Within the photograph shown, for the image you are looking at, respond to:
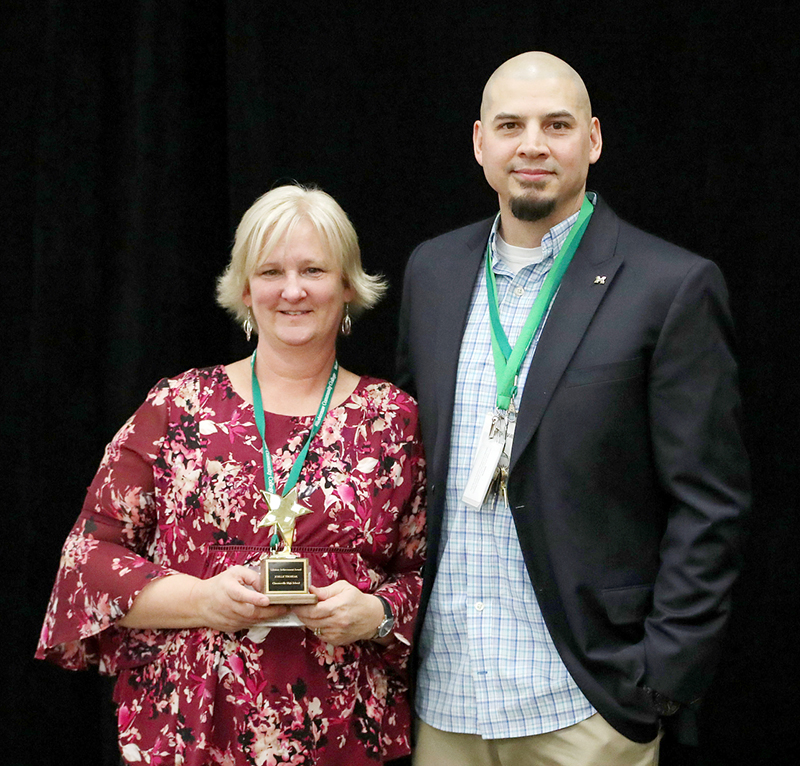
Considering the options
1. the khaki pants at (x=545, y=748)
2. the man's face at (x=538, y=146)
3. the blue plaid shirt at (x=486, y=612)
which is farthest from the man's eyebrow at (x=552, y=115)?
the khaki pants at (x=545, y=748)

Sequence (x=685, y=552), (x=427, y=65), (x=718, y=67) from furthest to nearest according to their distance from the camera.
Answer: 1. (x=427, y=65)
2. (x=718, y=67)
3. (x=685, y=552)

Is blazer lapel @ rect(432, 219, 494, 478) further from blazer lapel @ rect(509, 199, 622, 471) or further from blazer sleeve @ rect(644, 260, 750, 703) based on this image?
blazer sleeve @ rect(644, 260, 750, 703)

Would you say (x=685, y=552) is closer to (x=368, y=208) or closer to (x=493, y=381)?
(x=493, y=381)

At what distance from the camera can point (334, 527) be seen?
2256 mm

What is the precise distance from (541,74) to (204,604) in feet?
4.44

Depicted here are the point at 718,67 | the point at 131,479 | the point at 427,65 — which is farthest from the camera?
the point at 427,65

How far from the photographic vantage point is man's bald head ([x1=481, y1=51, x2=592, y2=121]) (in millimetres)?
2377

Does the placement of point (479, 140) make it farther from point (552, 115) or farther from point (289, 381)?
point (289, 381)

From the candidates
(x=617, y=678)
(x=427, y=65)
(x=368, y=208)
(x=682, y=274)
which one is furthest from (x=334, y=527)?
(x=427, y=65)

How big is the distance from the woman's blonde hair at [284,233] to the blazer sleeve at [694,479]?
0.73m

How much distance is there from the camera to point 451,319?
2.45 meters

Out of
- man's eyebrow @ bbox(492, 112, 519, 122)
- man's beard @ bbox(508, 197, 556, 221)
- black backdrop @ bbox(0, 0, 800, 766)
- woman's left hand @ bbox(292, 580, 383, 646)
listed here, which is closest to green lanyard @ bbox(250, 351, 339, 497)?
woman's left hand @ bbox(292, 580, 383, 646)

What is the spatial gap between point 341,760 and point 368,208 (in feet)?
5.42

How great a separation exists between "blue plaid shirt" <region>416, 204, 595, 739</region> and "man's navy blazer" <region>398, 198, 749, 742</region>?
0.06m
